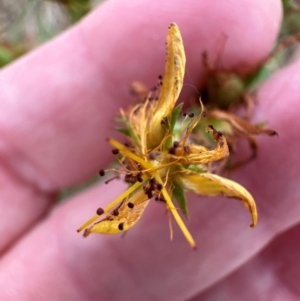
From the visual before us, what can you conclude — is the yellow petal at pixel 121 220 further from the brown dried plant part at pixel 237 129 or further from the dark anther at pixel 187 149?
the brown dried plant part at pixel 237 129

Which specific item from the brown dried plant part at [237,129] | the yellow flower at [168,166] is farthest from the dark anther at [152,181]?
the brown dried plant part at [237,129]

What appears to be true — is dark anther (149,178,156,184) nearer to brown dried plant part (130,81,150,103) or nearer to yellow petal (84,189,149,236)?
yellow petal (84,189,149,236)

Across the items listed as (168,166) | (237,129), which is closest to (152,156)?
(168,166)

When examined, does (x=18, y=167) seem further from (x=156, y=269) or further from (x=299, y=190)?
(x=299, y=190)

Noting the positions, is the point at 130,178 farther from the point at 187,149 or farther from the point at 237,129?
the point at 237,129

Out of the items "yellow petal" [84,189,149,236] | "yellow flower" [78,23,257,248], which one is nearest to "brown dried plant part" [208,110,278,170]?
"yellow flower" [78,23,257,248]

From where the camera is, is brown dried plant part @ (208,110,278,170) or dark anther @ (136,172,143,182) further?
brown dried plant part @ (208,110,278,170)

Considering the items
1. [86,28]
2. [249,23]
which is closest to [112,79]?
[86,28]
